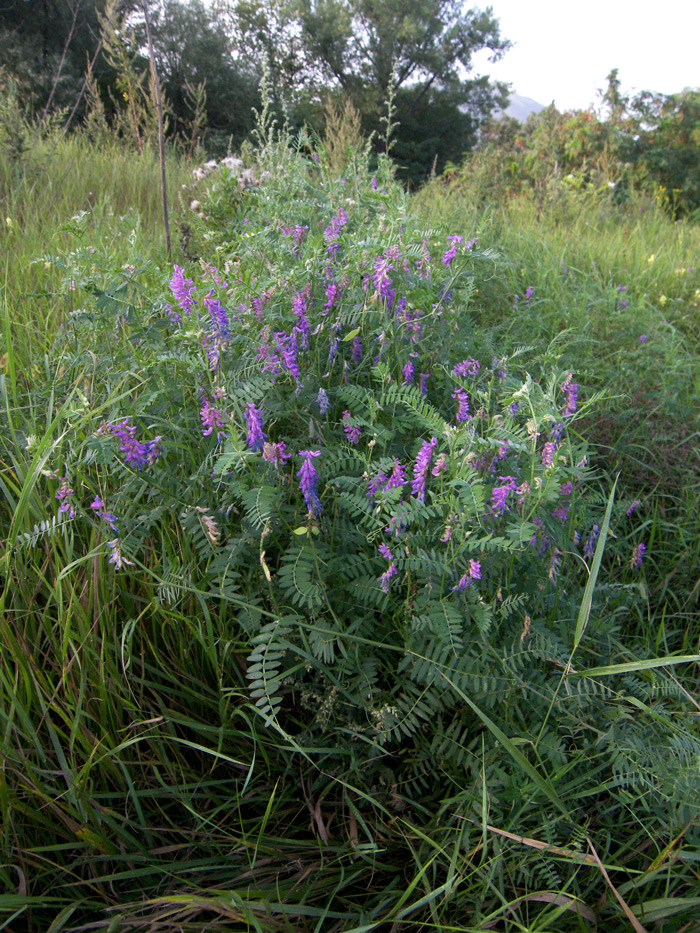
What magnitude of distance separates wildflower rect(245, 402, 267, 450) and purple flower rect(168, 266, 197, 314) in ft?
1.17

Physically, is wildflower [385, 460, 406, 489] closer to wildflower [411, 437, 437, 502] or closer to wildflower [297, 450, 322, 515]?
wildflower [411, 437, 437, 502]

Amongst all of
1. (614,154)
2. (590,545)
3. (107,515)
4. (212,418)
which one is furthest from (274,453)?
(614,154)

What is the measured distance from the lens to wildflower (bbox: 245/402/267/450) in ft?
4.21

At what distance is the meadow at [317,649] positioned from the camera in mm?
1202

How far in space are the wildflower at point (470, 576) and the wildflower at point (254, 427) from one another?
0.54m

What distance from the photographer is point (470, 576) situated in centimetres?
129

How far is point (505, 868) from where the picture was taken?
3.95 ft

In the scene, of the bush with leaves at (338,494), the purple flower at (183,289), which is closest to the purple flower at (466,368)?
the bush with leaves at (338,494)

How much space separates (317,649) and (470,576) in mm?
370

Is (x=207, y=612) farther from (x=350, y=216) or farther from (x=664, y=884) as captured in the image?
(x=350, y=216)

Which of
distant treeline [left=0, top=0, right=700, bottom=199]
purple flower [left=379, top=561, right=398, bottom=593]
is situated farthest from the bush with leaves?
distant treeline [left=0, top=0, right=700, bottom=199]

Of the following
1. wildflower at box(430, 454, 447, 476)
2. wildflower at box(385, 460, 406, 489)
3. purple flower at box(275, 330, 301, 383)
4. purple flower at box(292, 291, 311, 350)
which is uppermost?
purple flower at box(292, 291, 311, 350)

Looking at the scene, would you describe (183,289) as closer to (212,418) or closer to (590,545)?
(212,418)

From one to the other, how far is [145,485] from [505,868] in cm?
119
